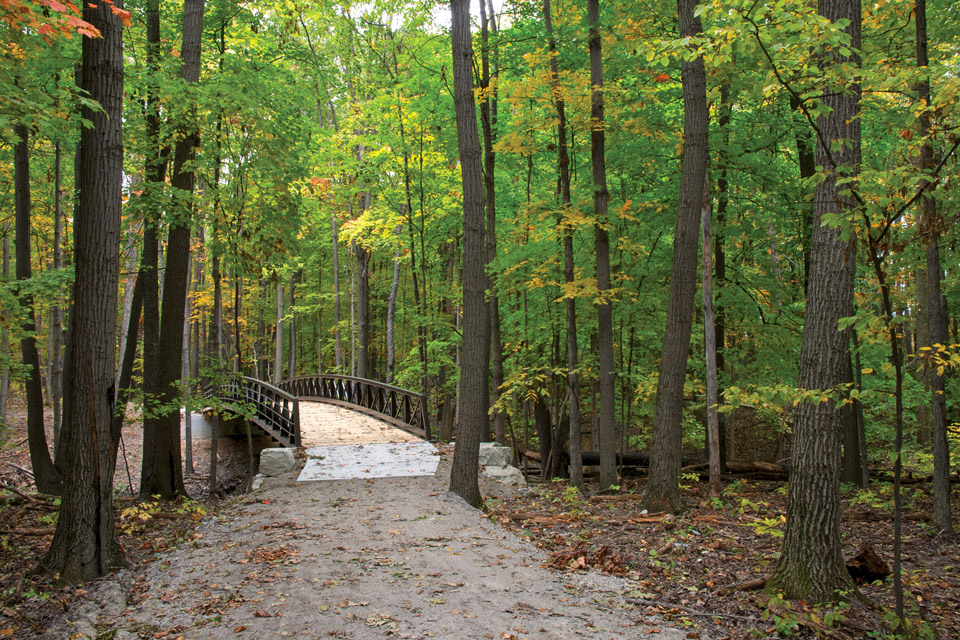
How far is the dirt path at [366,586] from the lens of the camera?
3.90 metres

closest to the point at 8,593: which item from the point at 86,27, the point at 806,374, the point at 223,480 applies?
the point at 86,27

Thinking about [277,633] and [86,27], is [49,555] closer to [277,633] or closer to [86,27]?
[277,633]

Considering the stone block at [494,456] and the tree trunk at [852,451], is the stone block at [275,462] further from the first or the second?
the tree trunk at [852,451]

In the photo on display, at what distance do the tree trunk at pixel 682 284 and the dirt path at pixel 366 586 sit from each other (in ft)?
7.06

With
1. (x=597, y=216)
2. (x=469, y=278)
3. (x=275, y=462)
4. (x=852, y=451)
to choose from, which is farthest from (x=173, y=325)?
(x=852, y=451)

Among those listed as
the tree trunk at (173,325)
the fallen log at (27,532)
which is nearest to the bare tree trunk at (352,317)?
the tree trunk at (173,325)

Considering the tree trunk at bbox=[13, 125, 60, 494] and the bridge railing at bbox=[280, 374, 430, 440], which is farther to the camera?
the bridge railing at bbox=[280, 374, 430, 440]

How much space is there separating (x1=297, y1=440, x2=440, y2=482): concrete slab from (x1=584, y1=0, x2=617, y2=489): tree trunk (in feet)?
9.49

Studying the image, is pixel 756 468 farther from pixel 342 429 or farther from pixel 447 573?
pixel 342 429

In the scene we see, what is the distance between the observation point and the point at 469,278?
7.87m

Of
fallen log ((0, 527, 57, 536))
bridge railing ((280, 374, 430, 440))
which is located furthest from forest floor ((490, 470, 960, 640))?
fallen log ((0, 527, 57, 536))

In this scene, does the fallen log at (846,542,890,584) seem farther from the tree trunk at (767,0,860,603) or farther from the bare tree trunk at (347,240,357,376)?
the bare tree trunk at (347,240,357,376)

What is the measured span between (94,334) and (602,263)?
21.5ft

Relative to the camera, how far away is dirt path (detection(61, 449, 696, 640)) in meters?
3.90
